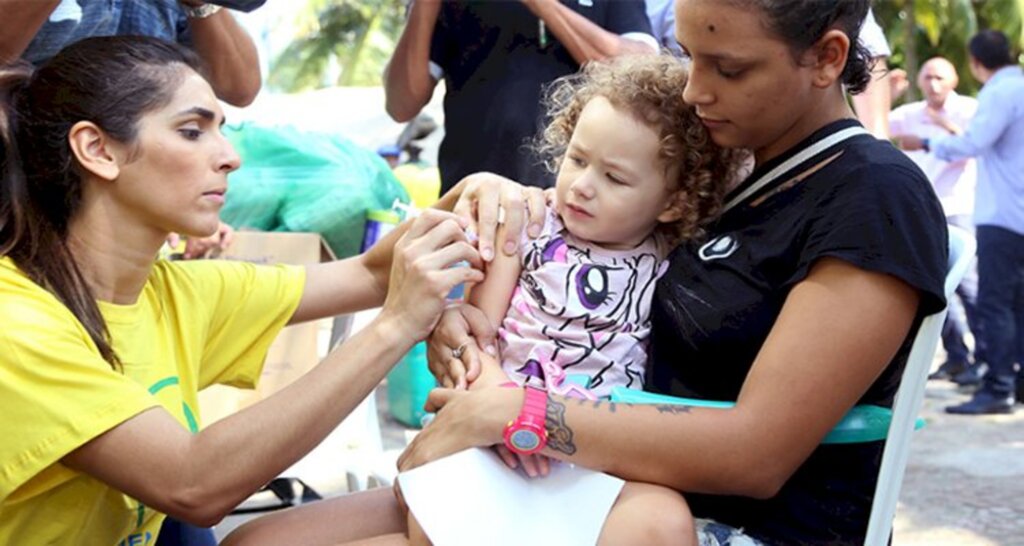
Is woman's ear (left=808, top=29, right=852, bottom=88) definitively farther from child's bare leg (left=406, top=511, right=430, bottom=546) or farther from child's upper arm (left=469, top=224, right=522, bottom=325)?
child's bare leg (left=406, top=511, right=430, bottom=546)

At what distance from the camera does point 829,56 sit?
6.23ft

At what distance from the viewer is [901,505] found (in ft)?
16.5

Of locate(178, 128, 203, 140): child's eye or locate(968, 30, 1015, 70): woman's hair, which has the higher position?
locate(178, 128, 203, 140): child's eye

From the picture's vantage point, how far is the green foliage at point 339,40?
25.2 metres

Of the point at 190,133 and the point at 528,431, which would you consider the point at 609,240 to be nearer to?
the point at 528,431

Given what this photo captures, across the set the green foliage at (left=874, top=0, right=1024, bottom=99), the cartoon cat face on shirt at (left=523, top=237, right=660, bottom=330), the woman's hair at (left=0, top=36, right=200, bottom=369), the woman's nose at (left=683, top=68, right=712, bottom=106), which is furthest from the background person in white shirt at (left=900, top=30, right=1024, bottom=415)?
the green foliage at (left=874, top=0, right=1024, bottom=99)

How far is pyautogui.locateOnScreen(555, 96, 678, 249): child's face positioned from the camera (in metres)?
2.15

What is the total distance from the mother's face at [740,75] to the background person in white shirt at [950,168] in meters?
5.50

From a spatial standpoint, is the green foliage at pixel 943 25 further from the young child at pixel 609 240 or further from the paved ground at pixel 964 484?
the young child at pixel 609 240

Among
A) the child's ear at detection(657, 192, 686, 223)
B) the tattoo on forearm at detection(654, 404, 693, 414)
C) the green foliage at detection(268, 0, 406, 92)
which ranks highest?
the child's ear at detection(657, 192, 686, 223)

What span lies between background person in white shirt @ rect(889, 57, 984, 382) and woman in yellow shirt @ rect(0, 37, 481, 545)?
574 cm

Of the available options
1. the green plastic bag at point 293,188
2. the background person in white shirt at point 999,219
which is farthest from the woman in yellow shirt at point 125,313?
the background person in white shirt at point 999,219

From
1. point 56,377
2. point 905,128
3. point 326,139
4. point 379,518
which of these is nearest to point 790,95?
point 379,518

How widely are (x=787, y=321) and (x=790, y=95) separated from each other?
373mm
